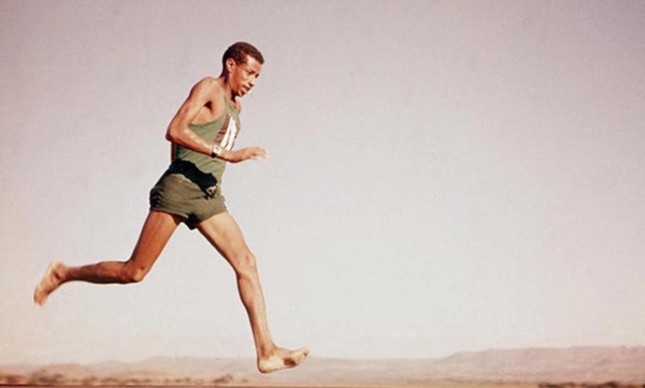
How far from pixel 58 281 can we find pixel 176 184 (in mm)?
821

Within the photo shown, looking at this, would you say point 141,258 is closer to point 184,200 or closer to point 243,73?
point 184,200

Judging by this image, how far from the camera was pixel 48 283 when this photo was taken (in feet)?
11.8

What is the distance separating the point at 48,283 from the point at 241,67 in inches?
53.5

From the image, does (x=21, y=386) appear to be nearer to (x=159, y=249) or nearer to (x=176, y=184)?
(x=159, y=249)

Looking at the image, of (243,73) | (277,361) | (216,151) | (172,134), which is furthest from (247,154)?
(277,361)

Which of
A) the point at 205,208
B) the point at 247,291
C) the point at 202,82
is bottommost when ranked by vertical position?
the point at 247,291

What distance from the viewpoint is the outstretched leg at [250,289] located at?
123 inches

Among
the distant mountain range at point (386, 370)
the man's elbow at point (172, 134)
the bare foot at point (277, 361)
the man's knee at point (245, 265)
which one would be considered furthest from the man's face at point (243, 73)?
the distant mountain range at point (386, 370)

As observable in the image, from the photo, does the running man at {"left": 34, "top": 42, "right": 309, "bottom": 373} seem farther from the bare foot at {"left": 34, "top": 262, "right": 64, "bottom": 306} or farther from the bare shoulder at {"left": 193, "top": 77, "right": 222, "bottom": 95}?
the bare foot at {"left": 34, "top": 262, "right": 64, "bottom": 306}

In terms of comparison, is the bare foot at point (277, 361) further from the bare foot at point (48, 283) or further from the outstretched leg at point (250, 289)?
the bare foot at point (48, 283)

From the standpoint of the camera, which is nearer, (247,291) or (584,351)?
(247,291)

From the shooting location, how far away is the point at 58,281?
3.56 m

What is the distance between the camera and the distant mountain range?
11.8ft

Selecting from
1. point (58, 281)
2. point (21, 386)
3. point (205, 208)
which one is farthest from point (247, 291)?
point (21, 386)
